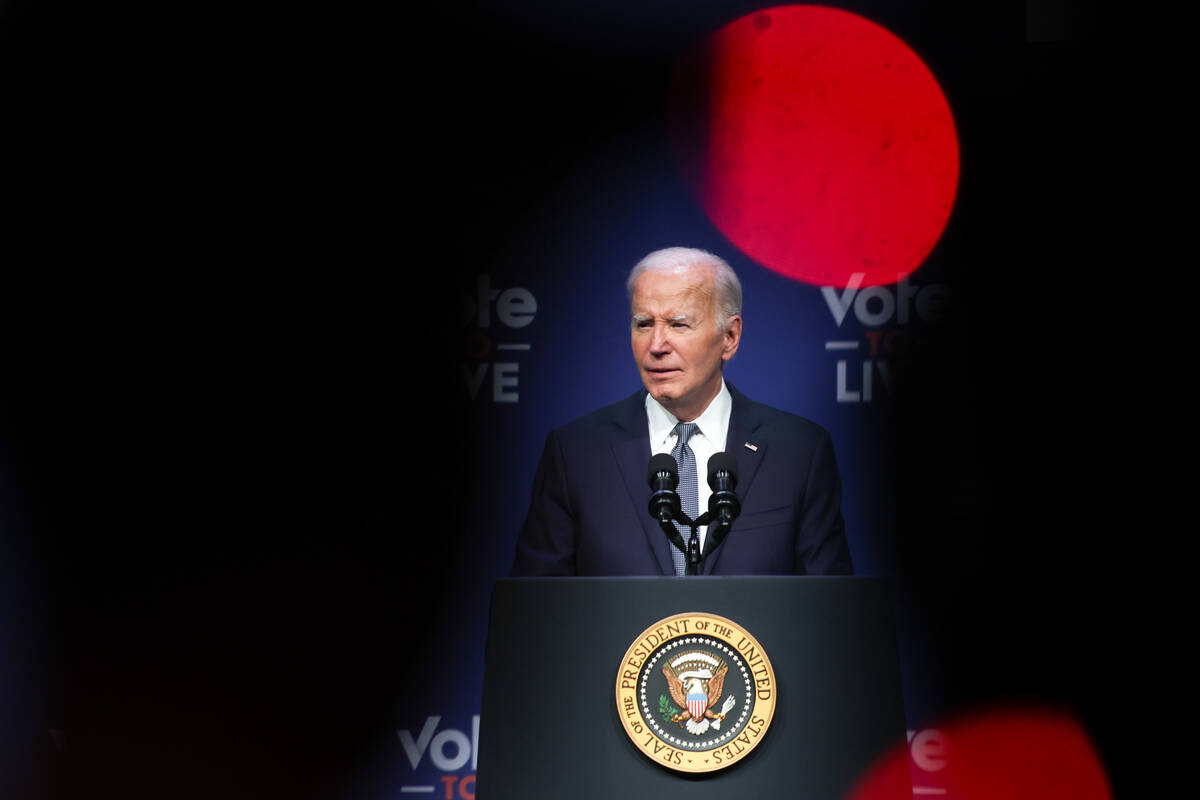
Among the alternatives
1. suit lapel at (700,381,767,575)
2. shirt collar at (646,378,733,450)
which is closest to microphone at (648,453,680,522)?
suit lapel at (700,381,767,575)

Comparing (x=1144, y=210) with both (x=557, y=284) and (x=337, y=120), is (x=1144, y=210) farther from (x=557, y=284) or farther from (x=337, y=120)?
(x=337, y=120)

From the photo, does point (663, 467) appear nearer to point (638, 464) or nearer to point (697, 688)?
Answer: point (697, 688)

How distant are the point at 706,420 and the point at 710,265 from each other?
1.75 feet

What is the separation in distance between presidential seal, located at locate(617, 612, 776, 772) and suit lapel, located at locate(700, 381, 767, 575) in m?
1.24

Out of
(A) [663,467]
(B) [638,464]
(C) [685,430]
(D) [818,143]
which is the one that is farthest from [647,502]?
(D) [818,143]

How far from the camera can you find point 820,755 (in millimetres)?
2293

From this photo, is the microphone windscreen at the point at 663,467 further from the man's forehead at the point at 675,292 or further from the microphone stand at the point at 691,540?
the man's forehead at the point at 675,292

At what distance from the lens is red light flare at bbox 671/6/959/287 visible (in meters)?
3.90

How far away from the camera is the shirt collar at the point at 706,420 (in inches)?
150

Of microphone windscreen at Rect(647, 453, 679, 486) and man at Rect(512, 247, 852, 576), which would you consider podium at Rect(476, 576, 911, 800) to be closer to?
microphone windscreen at Rect(647, 453, 679, 486)

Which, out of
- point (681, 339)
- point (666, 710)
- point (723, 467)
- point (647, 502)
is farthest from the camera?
point (681, 339)

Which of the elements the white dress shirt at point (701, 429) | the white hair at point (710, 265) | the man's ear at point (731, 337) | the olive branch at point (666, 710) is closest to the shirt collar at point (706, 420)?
the white dress shirt at point (701, 429)

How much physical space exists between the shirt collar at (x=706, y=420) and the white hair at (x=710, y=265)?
0.81 ft

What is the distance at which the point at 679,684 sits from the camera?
2.36 m
